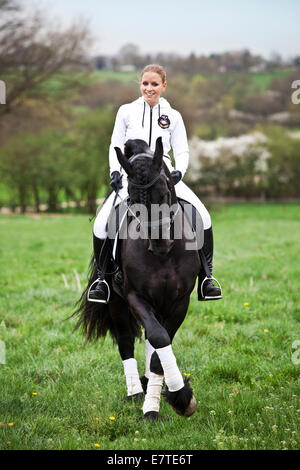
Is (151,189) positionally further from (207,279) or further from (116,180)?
(207,279)

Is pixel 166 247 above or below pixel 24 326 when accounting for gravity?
above

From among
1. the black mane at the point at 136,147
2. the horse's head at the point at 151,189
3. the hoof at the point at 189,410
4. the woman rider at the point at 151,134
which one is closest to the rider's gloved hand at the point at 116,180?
the woman rider at the point at 151,134

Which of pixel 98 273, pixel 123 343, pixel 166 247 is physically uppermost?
pixel 166 247

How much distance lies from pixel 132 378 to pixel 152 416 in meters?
0.73

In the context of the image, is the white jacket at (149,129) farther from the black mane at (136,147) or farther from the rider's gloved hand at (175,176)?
the black mane at (136,147)

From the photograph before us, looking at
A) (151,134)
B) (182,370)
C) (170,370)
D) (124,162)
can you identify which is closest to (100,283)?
(170,370)

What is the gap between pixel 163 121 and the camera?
4.96 m

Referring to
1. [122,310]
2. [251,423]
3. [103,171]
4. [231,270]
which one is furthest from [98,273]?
[103,171]

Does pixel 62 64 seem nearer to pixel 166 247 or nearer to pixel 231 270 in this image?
pixel 231 270

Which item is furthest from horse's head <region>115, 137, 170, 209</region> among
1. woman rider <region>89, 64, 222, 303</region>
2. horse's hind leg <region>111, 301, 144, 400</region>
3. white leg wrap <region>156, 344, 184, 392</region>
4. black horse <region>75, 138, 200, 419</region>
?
horse's hind leg <region>111, 301, 144, 400</region>

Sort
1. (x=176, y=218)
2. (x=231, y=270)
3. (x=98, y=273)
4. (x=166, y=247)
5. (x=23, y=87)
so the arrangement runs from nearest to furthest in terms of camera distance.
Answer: (x=166, y=247) → (x=176, y=218) → (x=98, y=273) → (x=231, y=270) → (x=23, y=87)

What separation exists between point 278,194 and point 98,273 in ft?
154

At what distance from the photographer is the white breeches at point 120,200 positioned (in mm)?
5148

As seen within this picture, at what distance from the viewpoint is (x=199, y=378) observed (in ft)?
18.6
